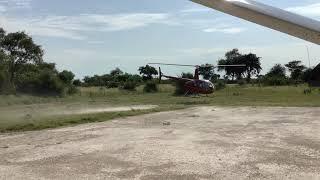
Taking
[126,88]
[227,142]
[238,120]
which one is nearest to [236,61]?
[126,88]

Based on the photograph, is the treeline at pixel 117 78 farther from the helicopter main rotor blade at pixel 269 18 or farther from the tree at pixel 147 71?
the helicopter main rotor blade at pixel 269 18

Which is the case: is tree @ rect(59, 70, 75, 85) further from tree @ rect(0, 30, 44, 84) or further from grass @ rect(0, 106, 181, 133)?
grass @ rect(0, 106, 181, 133)

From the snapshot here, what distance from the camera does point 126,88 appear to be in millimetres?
66938

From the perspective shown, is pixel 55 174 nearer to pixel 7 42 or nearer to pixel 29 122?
pixel 29 122

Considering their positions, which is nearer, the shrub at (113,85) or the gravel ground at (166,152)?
the gravel ground at (166,152)

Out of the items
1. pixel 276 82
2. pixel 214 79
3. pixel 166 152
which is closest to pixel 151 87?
pixel 276 82

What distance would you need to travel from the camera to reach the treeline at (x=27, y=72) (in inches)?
1913

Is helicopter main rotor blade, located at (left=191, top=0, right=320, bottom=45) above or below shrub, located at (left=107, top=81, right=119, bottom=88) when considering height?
→ above

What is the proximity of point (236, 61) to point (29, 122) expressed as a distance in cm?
7877

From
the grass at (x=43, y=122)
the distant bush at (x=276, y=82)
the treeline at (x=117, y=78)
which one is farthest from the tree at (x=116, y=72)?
the grass at (x=43, y=122)

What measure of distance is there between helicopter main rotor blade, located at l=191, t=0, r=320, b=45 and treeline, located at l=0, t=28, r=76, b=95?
43636mm

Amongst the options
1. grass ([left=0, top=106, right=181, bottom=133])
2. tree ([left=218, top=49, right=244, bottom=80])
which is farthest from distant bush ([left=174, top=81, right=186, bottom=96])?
tree ([left=218, top=49, right=244, bottom=80])

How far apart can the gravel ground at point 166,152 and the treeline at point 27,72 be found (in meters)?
31.3

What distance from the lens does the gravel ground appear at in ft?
31.2
